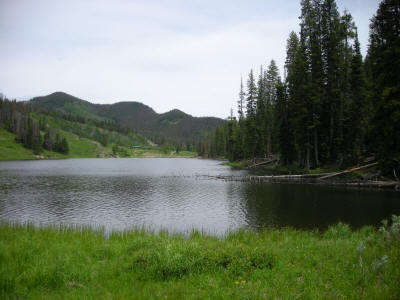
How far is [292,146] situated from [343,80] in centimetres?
1674

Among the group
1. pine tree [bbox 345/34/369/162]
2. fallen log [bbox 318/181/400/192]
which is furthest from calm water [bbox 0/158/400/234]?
pine tree [bbox 345/34/369/162]

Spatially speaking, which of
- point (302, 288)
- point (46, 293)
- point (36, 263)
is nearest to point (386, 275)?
point (302, 288)

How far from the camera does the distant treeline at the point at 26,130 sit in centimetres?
15400

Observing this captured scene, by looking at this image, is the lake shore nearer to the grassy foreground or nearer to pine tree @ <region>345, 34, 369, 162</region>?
pine tree @ <region>345, 34, 369, 162</region>

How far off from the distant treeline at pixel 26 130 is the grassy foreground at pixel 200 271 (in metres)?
167

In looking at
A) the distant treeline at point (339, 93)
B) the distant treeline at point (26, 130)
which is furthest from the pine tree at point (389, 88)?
the distant treeline at point (26, 130)

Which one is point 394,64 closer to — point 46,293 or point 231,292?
point 231,292

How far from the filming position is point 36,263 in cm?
924

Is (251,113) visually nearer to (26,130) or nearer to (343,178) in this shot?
(343,178)

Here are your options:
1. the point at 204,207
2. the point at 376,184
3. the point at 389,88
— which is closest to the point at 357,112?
the point at 376,184

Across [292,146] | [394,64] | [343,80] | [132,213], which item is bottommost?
[132,213]

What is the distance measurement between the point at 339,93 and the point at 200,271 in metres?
46.3

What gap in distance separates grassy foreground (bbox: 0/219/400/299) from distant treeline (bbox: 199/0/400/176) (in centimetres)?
2659

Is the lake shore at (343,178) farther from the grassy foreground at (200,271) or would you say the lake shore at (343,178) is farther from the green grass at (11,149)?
the green grass at (11,149)
